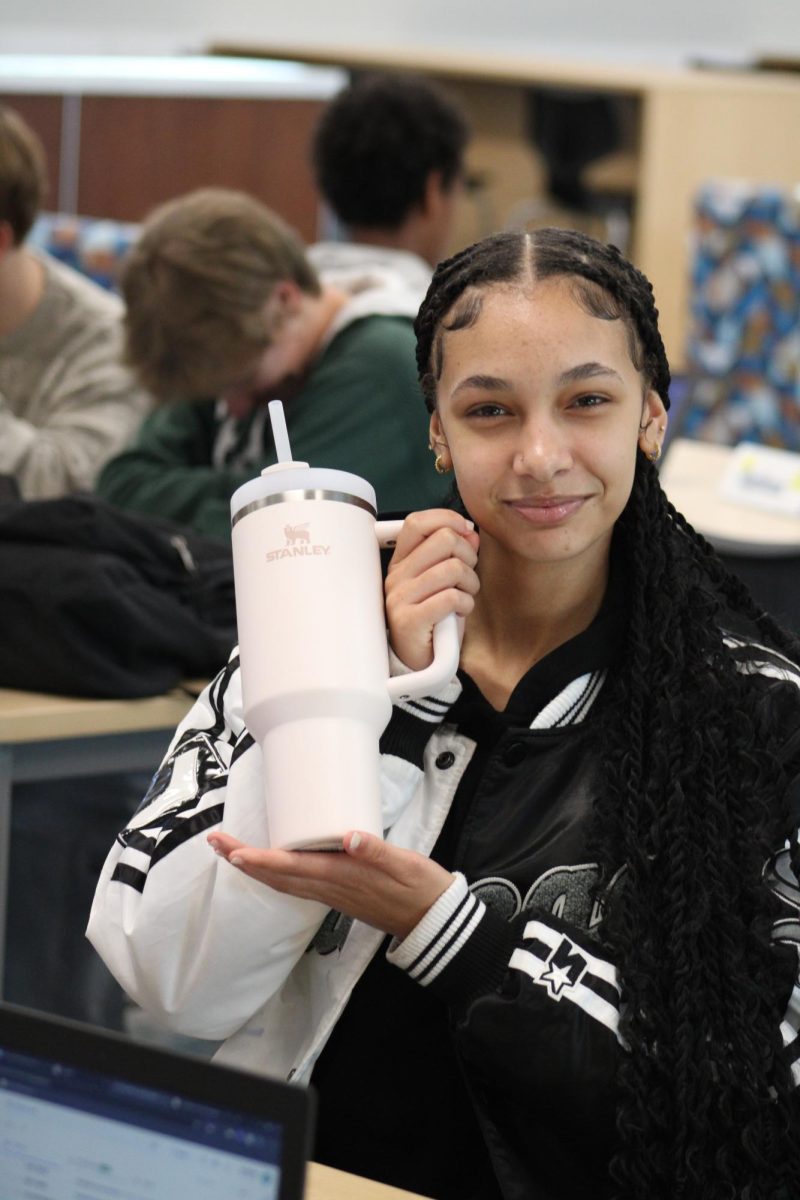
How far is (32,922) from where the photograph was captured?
2326 millimetres

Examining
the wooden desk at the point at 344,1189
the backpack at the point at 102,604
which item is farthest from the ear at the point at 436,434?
the backpack at the point at 102,604

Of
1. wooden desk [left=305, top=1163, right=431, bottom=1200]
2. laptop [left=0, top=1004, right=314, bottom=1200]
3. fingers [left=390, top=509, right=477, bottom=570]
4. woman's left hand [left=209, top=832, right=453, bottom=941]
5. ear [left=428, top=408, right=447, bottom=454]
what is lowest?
wooden desk [left=305, top=1163, right=431, bottom=1200]

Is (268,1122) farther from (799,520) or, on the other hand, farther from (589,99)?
(589,99)

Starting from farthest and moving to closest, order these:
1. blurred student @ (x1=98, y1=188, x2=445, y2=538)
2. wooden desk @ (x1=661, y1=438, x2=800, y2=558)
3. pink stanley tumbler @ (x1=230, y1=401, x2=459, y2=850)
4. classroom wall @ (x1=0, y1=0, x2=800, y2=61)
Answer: classroom wall @ (x1=0, y1=0, x2=800, y2=61) → wooden desk @ (x1=661, y1=438, x2=800, y2=558) → blurred student @ (x1=98, y1=188, x2=445, y2=538) → pink stanley tumbler @ (x1=230, y1=401, x2=459, y2=850)

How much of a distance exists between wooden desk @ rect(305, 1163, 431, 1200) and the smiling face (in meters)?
0.43

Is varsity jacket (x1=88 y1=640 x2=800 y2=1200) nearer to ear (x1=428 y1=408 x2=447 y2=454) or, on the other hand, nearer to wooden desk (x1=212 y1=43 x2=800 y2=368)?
ear (x1=428 y1=408 x2=447 y2=454)

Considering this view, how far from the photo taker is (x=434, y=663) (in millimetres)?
988

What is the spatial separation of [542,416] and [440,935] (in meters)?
0.35

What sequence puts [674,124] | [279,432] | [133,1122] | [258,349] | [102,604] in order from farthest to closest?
[674,124], [258,349], [102,604], [279,432], [133,1122]

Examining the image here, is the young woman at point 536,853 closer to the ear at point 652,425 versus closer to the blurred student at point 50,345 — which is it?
the ear at point 652,425

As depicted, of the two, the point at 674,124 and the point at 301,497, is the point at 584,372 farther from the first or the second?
the point at 674,124

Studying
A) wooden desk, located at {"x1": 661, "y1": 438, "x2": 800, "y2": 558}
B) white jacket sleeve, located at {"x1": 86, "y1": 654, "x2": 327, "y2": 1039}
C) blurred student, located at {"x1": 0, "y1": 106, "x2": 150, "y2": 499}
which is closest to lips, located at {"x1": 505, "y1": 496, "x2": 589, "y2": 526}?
white jacket sleeve, located at {"x1": 86, "y1": 654, "x2": 327, "y2": 1039}

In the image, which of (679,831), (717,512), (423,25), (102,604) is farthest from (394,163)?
(423,25)

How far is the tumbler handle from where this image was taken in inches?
38.2
